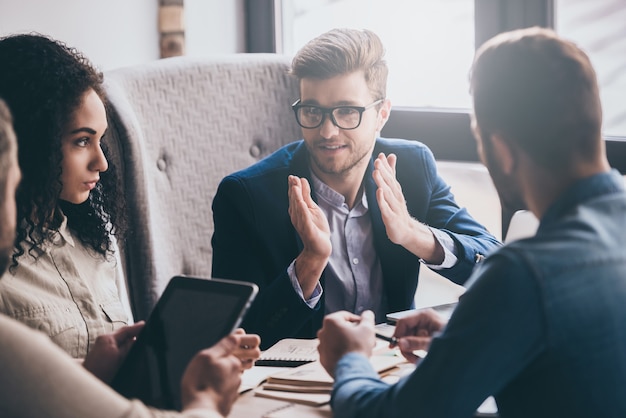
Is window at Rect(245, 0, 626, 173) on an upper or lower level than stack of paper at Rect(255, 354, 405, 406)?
upper

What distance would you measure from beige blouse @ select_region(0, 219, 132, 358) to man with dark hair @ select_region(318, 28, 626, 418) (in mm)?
740

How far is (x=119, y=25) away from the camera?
316cm

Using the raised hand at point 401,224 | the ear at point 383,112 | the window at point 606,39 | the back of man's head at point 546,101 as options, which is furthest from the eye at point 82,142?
the window at point 606,39

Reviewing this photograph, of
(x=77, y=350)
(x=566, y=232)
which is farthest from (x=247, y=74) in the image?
(x=566, y=232)

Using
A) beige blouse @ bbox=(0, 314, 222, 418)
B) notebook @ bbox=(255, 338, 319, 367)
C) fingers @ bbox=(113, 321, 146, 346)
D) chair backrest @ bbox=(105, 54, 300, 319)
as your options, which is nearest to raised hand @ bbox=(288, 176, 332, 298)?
notebook @ bbox=(255, 338, 319, 367)

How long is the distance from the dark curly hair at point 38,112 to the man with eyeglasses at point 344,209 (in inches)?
19.6

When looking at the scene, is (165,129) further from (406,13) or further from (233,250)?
(406,13)

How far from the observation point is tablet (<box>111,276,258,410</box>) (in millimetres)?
A: 1307

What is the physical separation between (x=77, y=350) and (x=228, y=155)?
3.81 ft

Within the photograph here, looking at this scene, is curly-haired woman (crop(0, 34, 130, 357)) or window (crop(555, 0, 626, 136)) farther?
window (crop(555, 0, 626, 136))

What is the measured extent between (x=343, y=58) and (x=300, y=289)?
25.5 inches

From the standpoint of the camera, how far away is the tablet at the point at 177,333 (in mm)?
1307

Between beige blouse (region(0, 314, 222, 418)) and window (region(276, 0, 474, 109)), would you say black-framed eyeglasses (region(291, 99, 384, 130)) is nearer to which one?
window (region(276, 0, 474, 109))

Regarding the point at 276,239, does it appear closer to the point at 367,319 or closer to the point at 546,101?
the point at 367,319
